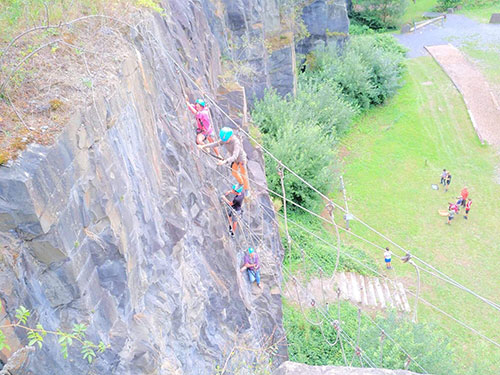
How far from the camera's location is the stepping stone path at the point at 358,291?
1456 centimetres

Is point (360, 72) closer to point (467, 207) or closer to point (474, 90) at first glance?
point (474, 90)

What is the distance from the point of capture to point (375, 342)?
39.1ft

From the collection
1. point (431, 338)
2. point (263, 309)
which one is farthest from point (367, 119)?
point (263, 309)

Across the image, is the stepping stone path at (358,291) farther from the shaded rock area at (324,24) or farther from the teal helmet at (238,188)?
the shaded rock area at (324,24)

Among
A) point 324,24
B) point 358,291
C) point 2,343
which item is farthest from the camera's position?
point 324,24

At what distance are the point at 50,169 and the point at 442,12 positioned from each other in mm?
45744

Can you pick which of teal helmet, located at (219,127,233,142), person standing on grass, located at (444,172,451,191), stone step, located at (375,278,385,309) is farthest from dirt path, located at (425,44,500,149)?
teal helmet, located at (219,127,233,142)

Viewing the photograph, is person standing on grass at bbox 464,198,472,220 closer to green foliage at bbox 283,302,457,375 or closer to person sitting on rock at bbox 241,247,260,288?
green foliage at bbox 283,302,457,375

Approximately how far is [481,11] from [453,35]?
680 centimetres

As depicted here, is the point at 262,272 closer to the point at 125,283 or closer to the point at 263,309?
Answer: the point at 263,309

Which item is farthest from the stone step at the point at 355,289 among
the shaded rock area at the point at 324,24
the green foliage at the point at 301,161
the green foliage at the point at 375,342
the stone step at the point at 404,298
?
the shaded rock area at the point at 324,24

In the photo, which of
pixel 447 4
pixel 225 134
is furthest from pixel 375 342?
pixel 447 4

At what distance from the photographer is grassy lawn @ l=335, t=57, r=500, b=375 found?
48.8 ft

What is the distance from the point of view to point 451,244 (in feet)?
57.8
